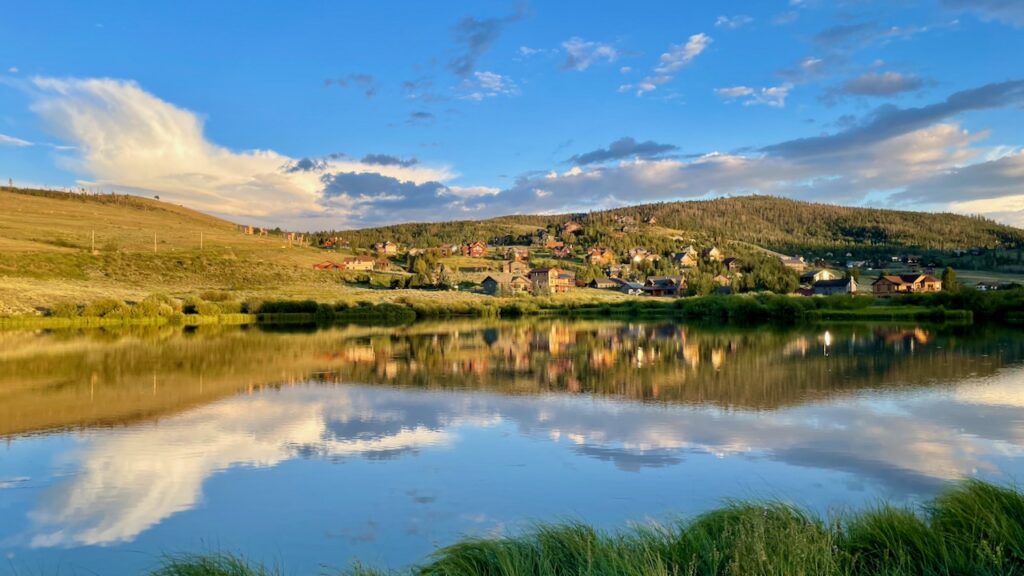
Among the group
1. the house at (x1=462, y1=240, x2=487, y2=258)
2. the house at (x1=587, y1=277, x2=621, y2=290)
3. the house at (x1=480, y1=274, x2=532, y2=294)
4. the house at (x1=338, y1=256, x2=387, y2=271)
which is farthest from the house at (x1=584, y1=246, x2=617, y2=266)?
the house at (x1=338, y1=256, x2=387, y2=271)

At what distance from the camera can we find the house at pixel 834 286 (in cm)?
8229

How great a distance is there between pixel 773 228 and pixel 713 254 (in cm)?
6033

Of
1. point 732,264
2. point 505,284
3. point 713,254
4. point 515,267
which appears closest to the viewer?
point 505,284

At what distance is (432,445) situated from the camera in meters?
11.5

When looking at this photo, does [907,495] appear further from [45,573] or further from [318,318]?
[318,318]

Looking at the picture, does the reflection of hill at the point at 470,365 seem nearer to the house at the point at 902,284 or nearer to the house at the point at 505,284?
the house at the point at 505,284

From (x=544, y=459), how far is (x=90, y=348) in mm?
24441

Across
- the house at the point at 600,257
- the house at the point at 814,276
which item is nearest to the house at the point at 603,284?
the house at the point at 600,257

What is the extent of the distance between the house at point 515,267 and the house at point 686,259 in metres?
24.6

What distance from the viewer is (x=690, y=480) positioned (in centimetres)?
914

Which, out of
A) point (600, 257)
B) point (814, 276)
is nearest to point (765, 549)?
point (814, 276)

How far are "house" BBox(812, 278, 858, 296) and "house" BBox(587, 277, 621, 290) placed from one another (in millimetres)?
25401

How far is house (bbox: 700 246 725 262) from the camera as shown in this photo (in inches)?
4406

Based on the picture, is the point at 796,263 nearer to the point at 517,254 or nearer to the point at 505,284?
the point at 517,254
